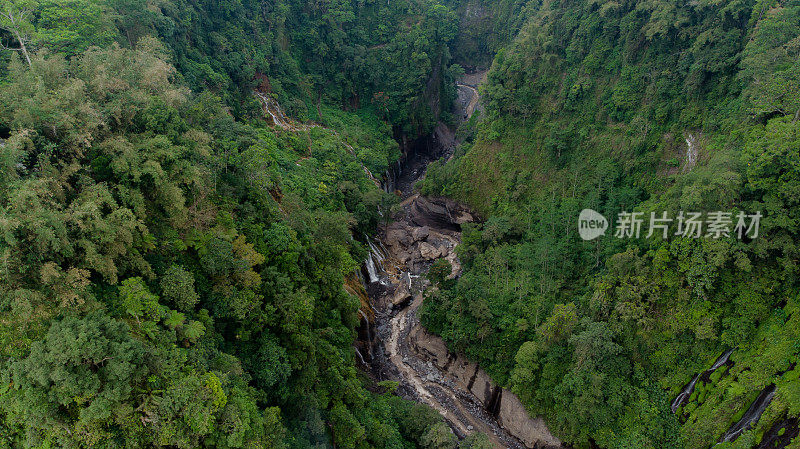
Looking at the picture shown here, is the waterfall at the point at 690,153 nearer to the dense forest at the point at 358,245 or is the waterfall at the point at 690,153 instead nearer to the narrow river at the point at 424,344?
the dense forest at the point at 358,245

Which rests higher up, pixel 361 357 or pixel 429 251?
pixel 429 251

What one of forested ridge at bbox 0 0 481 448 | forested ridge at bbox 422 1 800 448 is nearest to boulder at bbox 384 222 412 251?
forested ridge at bbox 422 1 800 448

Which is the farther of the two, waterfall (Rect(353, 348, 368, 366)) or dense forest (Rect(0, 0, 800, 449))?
waterfall (Rect(353, 348, 368, 366))

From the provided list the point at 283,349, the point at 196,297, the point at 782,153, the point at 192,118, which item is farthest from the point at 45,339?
the point at 782,153

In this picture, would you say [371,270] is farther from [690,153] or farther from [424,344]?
[690,153]

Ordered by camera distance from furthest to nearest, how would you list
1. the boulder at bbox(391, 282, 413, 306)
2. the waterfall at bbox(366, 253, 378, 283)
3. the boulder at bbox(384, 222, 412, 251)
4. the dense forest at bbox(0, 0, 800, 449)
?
1. the boulder at bbox(384, 222, 412, 251)
2. the waterfall at bbox(366, 253, 378, 283)
3. the boulder at bbox(391, 282, 413, 306)
4. the dense forest at bbox(0, 0, 800, 449)

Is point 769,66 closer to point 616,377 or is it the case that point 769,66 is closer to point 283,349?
point 616,377

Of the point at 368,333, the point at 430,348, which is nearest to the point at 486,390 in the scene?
the point at 430,348

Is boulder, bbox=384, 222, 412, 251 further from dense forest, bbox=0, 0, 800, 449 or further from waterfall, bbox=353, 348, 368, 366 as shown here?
waterfall, bbox=353, 348, 368, 366

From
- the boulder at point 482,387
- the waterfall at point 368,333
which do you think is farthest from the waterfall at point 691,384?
the waterfall at point 368,333
